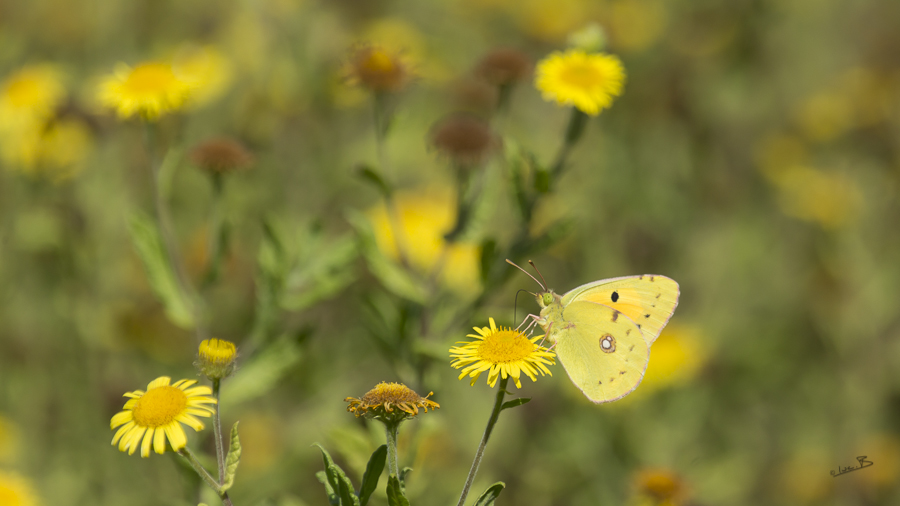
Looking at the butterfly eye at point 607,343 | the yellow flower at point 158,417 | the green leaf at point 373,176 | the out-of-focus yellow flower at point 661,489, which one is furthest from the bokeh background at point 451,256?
the yellow flower at point 158,417

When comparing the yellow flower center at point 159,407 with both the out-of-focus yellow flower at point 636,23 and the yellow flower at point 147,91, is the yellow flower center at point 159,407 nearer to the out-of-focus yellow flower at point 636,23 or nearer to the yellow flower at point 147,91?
the yellow flower at point 147,91

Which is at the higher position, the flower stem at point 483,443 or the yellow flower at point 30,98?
the yellow flower at point 30,98

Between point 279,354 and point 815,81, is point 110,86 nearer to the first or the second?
point 279,354

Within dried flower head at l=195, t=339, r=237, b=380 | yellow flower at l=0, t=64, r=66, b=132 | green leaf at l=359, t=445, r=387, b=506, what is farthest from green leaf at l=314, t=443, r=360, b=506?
→ yellow flower at l=0, t=64, r=66, b=132

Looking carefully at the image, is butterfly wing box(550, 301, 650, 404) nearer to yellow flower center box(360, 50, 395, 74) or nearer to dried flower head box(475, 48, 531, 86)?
dried flower head box(475, 48, 531, 86)

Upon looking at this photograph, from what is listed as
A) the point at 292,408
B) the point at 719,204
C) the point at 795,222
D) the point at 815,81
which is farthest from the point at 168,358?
the point at 815,81

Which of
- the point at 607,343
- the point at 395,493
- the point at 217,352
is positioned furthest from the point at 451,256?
the point at 395,493

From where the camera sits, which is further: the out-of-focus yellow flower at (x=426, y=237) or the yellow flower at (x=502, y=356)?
the out-of-focus yellow flower at (x=426, y=237)
